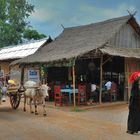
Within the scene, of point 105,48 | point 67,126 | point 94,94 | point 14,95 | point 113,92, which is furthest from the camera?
A: point 113,92

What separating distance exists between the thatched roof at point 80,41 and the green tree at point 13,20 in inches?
954

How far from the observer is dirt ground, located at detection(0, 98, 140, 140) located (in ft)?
34.4

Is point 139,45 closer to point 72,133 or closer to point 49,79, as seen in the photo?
point 49,79

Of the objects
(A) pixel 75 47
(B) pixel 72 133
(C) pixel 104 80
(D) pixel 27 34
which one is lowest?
(B) pixel 72 133

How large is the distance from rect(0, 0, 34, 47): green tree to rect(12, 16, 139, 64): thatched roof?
79.5 feet

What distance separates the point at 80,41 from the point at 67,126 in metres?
10.6

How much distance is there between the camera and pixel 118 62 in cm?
2378

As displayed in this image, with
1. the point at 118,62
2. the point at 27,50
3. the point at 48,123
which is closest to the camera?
the point at 48,123

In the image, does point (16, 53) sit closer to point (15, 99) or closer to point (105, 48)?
point (105, 48)

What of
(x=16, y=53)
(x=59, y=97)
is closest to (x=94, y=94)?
(x=59, y=97)

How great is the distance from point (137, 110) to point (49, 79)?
1417cm

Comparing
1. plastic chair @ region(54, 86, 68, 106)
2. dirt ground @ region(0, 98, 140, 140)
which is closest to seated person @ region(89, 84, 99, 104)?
plastic chair @ region(54, 86, 68, 106)

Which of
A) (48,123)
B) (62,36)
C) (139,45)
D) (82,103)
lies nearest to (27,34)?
(62,36)

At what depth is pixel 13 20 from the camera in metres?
51.2
